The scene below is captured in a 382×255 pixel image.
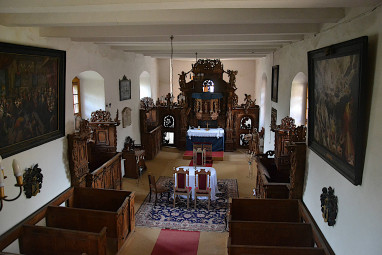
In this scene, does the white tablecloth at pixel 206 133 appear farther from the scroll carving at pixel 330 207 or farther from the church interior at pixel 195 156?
the scroll carving at pixel 330 207

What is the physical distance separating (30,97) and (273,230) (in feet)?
16.7

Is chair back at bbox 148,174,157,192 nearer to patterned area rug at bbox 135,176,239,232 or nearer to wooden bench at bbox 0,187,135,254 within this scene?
patterned area rug at bbox 135,176,239,232

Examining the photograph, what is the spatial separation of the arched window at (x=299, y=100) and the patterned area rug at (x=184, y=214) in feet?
10.8

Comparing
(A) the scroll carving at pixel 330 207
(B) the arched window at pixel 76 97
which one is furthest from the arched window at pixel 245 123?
(A) the scroll carving at pixel 330 207

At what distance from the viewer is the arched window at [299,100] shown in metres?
8.84

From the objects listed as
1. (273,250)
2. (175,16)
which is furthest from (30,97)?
(273,250)

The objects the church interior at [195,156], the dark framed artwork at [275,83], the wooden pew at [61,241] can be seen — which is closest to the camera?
the church interior at [195,156]

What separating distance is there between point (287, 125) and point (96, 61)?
5.71 metres

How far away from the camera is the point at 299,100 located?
9.02m

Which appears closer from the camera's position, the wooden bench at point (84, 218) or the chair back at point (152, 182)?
the wooden bench at point (84, 218)

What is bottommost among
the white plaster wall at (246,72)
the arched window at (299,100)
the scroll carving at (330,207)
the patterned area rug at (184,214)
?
the patterned area rug at (184,214)

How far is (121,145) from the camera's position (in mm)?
12070

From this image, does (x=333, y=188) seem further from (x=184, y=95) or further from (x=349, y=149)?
(x=184, y=95)

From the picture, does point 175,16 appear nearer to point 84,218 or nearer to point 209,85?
point 84,218
